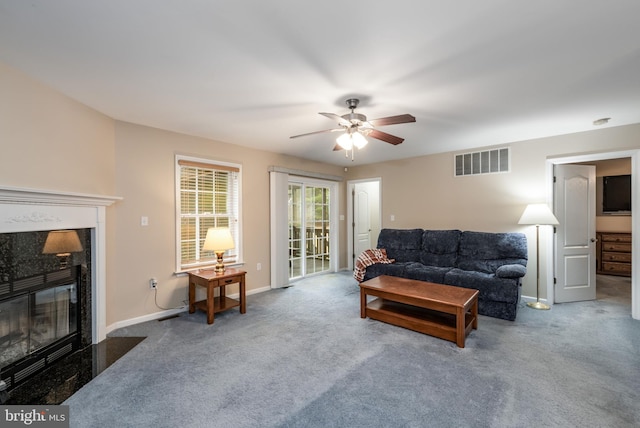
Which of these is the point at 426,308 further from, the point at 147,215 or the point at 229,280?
the point at 147,215

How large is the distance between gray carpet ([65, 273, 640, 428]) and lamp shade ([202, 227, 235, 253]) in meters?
0.87

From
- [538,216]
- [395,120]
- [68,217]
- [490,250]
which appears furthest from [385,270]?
[68,217]

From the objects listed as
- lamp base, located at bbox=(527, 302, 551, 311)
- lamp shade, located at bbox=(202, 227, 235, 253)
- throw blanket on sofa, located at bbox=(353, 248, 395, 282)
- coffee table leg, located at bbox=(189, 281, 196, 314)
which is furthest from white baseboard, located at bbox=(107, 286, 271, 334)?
lamp base, located at bbox=(527, 302, 551, 311)

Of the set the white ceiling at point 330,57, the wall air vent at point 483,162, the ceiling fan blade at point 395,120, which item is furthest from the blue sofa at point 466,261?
the ceiling fan blade at point 395,120

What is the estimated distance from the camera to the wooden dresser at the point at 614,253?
5277 millimetres

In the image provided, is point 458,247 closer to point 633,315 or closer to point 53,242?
point 633,315

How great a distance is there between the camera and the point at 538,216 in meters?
3.77

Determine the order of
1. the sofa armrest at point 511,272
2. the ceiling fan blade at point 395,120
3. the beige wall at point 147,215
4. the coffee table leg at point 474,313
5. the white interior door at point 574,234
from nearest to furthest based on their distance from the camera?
the ceiling fan blade at point 395,120
the coffee table leg at point 474,313
the beige wall at point 147,215
the sofa armrest at point 511,272
the white interior door at point 574,234

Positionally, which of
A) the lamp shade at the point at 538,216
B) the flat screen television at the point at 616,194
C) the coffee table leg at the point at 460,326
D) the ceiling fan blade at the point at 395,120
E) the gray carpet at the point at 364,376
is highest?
the ceiling fan blade at the point at 395,120

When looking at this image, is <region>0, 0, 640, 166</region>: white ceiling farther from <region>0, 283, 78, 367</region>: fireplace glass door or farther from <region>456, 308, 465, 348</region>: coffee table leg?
<region>456, 308, 465, 348</region>: coffee table leg

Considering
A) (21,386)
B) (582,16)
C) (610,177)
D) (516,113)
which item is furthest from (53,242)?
(610,177)

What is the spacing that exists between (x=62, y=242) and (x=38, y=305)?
1.79ft

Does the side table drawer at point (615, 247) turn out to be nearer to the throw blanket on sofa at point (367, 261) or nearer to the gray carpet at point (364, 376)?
the gray carpet at point (364, 376)

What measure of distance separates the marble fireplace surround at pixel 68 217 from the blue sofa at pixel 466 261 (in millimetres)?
3524
